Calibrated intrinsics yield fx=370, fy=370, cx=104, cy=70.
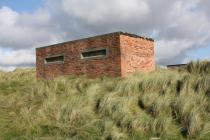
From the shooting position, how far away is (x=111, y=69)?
16188 millimetres

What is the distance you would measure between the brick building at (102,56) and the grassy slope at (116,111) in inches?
99.1

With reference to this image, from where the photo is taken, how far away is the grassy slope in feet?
32.1

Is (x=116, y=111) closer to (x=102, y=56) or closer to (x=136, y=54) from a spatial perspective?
(x=102, y=56)

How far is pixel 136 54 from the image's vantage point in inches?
664

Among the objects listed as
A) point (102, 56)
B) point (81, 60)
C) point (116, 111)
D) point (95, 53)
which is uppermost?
point (95, 53)

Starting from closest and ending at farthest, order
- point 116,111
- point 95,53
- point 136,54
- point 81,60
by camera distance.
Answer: point 116,111
point 136,54
point 95,53
point 81,60

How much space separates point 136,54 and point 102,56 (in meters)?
1.58

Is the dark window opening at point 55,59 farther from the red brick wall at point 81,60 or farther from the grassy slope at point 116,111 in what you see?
the grassy slope at point 116,111

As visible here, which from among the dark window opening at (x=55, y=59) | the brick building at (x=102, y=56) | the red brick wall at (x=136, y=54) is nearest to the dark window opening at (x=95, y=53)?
the brick building at (x=102, y=56)

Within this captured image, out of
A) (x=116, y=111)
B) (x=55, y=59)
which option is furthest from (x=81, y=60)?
(x=116, y=111)

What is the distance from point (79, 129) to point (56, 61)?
364 inches

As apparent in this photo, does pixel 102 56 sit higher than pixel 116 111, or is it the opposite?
pixel 102 56

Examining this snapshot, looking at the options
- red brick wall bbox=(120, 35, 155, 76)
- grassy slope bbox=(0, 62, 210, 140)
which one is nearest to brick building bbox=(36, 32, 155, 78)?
red brick wall bbox=(120, 35, 155, 76)

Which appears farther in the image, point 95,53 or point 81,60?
point 81,60
